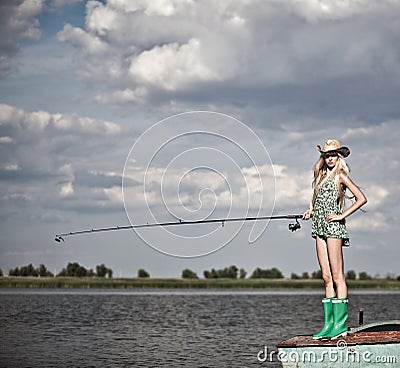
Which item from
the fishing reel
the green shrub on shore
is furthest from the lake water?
the green shrub on shore

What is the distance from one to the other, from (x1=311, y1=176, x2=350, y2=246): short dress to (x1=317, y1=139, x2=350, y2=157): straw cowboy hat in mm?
380

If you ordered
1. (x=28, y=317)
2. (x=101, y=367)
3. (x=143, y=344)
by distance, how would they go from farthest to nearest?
(x=28, y=317)
(x=143, y=344)
(x=101, y=367)


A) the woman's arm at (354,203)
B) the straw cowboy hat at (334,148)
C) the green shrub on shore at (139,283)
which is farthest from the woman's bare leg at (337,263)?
the green shrub on shore at (139,283)

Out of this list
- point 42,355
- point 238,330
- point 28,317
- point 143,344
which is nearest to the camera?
point 42,355

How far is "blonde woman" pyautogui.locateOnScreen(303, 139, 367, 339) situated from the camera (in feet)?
33.3

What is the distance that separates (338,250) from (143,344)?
12.8 meters

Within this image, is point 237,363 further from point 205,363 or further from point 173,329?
point 173,329

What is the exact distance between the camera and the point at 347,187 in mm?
10305

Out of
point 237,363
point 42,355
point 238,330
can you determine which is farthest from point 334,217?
point 238,330

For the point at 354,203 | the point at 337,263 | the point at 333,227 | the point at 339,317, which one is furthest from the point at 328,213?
the point at 339,317

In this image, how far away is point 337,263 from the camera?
33.2 ft

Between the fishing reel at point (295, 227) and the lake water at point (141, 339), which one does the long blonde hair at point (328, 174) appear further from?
the lake water at point (141, 339)

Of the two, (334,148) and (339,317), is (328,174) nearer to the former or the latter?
(334,148)

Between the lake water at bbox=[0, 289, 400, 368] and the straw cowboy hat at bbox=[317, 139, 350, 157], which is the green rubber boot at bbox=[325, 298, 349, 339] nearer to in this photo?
the straw cowboy hat at bbox=[317, 139, 350, 157]
